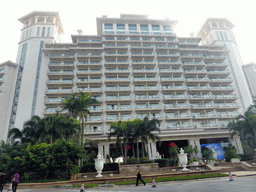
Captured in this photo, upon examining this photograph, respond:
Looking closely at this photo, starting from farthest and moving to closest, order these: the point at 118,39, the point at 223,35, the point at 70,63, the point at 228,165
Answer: the point at 223,35, the point at 118,39, the point at 70,63, the point at 228,165

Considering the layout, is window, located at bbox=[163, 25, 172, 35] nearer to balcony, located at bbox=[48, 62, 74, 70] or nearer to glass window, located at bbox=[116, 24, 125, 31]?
glass window, located at bbox=[116, 24, 125, 31]

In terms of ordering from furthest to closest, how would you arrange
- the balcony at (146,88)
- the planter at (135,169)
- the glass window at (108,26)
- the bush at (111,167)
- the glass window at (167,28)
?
the glass window at (167,28), the glass window at (108,26), the balcony at (146,88), the bush at (111,167), the planter at (135,169)

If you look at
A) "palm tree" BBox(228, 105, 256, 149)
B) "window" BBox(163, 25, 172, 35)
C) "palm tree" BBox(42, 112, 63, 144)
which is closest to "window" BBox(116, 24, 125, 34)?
"window" BBox(163, 25, 172, 35)

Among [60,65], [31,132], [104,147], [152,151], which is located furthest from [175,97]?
[31,132]

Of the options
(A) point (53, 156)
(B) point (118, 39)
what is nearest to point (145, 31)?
(B) point (118, 39)

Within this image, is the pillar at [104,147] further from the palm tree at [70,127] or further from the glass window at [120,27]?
the glass window at [120,27]

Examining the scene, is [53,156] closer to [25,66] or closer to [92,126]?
[92,126]

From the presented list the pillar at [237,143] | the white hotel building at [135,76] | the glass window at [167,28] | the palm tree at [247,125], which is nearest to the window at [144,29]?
the white hotel building at [135,76]

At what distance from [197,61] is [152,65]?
1612 centimetres

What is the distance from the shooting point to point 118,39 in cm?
5900

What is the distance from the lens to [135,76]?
54.3 meters

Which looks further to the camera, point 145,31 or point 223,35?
point 223,35

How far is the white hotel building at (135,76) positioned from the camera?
48312 mm

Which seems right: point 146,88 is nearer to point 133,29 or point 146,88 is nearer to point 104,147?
point 104,147
